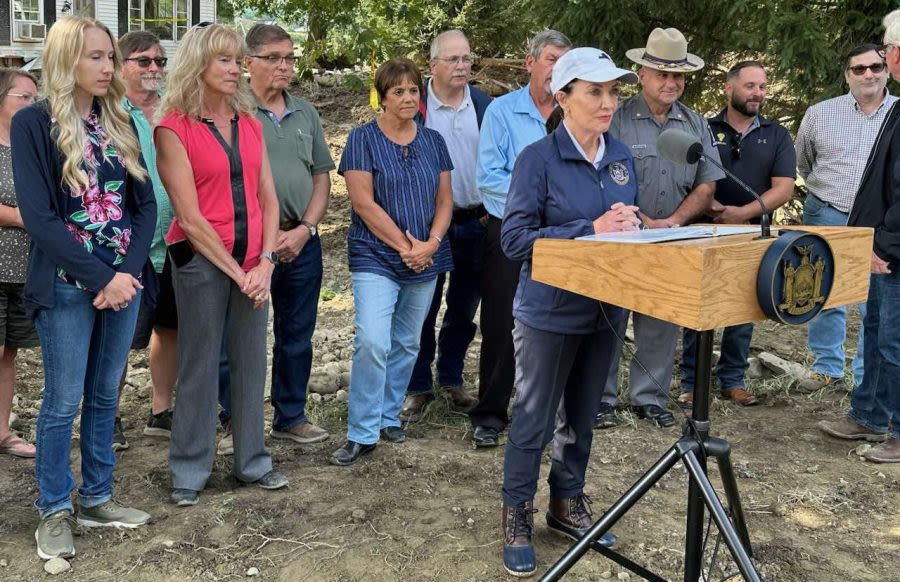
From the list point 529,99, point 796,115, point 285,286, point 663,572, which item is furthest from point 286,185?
point 796,115

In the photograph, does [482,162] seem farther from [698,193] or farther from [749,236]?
[749,236]

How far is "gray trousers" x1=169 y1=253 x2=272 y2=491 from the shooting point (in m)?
4.47

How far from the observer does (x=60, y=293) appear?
3.89m

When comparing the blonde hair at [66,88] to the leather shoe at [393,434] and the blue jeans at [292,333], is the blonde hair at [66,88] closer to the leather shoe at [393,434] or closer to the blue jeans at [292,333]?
the blue jeans at [292,333]

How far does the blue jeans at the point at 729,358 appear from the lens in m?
6.34

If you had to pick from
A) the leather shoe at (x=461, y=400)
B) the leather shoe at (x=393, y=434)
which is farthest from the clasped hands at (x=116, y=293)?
the leather shoe at (x=461, y=400)

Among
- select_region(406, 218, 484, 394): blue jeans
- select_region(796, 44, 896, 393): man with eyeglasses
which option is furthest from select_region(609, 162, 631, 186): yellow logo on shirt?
select_region(796, 44, 896, 393): man with eyeglasses

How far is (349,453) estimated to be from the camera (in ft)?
16.9

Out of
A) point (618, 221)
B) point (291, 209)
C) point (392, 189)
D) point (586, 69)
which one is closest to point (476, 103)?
point (392, 189)

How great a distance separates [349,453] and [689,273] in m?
2.84

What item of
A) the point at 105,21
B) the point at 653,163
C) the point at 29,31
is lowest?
the point at 653,163

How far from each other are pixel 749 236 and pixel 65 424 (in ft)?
9.21

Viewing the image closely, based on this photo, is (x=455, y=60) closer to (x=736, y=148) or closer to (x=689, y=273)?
(x=736, y=148)

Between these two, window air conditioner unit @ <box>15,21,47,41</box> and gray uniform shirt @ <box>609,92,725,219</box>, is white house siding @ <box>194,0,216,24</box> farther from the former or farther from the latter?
gray uniform shirt @ <box>609,92,725,219</box>
